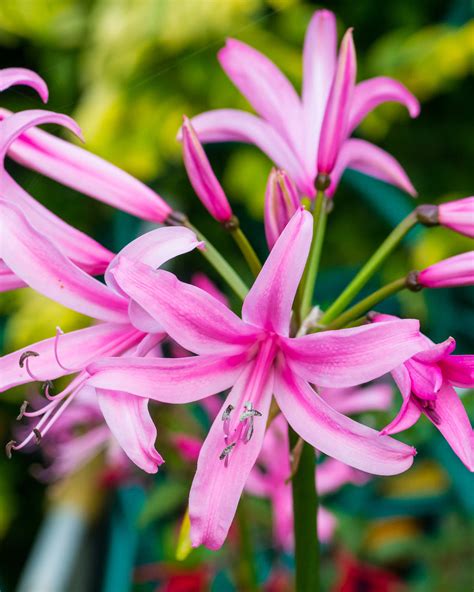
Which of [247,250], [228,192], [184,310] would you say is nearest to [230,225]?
[247,250]

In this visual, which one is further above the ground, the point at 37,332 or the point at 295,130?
the point at 295,130

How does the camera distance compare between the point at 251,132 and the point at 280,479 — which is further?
the point at 280,479

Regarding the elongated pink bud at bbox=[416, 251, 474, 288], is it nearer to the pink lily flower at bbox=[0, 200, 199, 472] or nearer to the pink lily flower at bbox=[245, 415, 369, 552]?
the pink lily flower at bbox=[0, 200, 199, 472]

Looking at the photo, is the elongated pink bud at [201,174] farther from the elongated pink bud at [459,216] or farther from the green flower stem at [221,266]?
the elongated pink bud at [459,216]

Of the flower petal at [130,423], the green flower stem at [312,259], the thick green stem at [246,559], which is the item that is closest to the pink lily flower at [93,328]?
the flower petal at [130,423]

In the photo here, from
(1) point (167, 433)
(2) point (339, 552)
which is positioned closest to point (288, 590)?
(2) point (339, 552)

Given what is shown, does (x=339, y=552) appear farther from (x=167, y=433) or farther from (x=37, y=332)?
(x=37, y=332)

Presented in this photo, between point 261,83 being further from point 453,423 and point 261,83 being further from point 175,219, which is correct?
point 453,423
